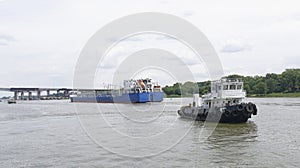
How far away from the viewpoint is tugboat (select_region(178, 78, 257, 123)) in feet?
115

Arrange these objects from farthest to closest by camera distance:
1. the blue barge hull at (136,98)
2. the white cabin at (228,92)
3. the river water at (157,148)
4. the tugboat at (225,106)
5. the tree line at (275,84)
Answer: the tree line at (275,84), the blue barge hull at (136,98), the white cabin at (228,92), the tugboat at (225,106), the river water at (157,148)

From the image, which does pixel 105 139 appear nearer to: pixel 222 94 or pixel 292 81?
pixel 222 94

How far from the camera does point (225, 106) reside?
35906mm

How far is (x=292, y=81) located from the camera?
122 meters

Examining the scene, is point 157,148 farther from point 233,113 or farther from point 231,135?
point 233,113

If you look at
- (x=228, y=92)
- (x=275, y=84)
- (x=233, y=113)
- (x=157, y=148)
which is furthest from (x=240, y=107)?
(x=275, y=84)

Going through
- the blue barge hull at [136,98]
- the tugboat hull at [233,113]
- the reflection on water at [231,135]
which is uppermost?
the blue barge hull at [136,98]

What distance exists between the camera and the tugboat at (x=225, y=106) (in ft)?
115

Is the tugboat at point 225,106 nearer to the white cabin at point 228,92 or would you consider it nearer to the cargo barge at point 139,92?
the white cabin at point 228,92

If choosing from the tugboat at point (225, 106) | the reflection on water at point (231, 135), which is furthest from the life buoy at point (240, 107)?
the reflection on water at point (231, 135)

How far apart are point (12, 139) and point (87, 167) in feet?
44.4

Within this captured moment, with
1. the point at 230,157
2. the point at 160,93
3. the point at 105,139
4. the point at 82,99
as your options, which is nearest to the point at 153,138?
the point at 105,139

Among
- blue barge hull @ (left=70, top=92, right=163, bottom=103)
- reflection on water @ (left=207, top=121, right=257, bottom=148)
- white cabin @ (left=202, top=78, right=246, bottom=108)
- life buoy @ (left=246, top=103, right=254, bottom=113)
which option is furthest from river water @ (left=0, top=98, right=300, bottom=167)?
blue barge hull @ (left=70, top=92, right=163, bottom=103)

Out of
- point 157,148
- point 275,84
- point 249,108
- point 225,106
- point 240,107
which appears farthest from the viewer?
point 275,84
